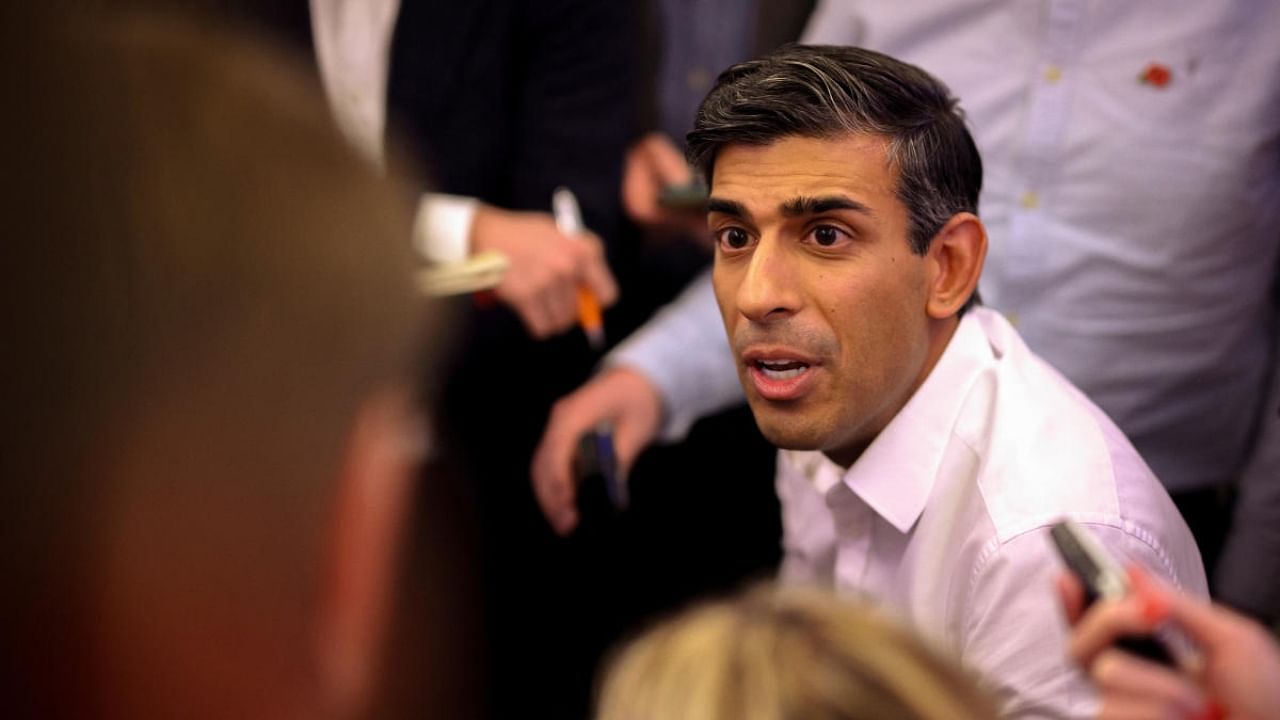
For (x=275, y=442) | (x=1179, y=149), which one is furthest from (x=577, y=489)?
(x=275, y=442)

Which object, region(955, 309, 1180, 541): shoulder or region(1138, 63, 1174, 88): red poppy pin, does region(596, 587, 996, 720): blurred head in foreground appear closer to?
region(955, 309, 1180, 541): shoulder

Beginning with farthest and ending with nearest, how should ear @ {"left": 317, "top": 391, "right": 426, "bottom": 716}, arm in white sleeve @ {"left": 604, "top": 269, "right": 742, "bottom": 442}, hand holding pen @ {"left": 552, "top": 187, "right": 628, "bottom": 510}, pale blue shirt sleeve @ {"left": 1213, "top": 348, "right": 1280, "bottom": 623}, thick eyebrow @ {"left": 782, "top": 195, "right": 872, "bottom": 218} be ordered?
arm in white sleeve @ {"left": 604, "top": 269, "right": 742, "bottom": 442} < hand holding pen @ {"left": 552, "top": 187, "right": 628, "bottom": 510} < pale blue shirt sleeve @ {"left": 1213, "top": 348, "right": 1280, "bottom": 623} < thick eyebrow @ {"left": 782, "top": 195, "right": 872, "bottom": 218} < ear @ {"left": 317, "top": 391, "right": 426, "bottom": 716}

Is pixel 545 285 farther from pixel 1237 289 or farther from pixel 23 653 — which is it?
pixel 23 653

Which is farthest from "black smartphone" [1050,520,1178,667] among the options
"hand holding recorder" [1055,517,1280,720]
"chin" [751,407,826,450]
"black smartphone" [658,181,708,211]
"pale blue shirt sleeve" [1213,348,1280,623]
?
"black smartphone" [658,181,708,211]

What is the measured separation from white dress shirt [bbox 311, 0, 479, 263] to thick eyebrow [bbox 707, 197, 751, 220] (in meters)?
0.78

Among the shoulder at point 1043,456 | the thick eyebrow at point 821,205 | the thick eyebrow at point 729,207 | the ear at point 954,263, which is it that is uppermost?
the thick eyebrow at point 821,205

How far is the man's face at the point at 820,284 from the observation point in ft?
A: 4.48

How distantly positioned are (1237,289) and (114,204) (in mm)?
1661

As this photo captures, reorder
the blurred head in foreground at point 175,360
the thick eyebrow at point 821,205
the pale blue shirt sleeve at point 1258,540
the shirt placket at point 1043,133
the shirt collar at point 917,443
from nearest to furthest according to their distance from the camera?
1. the blurred head in foreground at point 175,360
2. the thick eyebrow at point 821,205
3. the shirt collar at point 917,443
4. the pale blue shirt sleeve at point 1258,540
5. the shirt placket at point 1043,133

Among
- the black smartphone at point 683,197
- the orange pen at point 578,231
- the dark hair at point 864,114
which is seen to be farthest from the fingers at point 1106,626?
the black smartphone at point 683,197

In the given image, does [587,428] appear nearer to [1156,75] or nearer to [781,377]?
[781,377]

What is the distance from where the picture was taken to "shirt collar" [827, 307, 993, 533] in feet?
4.79

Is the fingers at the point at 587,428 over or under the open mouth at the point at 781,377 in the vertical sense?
under

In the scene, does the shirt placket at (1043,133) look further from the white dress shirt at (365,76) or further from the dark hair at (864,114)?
the white dress shirt at (365,76)
